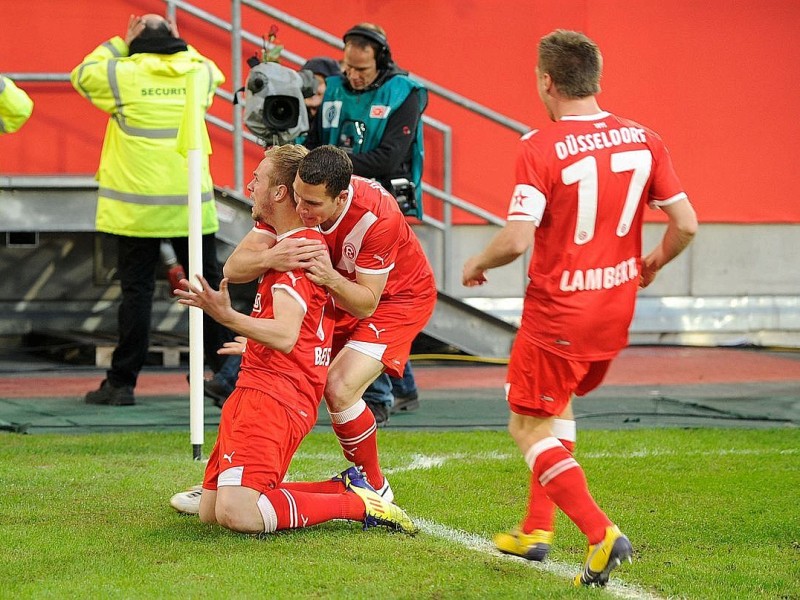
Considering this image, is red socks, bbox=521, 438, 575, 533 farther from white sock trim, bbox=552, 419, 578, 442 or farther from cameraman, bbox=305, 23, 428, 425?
cameraman, bbox=305, 23, 428, 425

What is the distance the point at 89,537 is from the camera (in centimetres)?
455

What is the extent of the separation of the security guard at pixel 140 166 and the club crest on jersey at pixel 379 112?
112cm

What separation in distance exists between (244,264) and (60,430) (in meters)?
2.75

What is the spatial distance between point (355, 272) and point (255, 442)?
2.87 ft

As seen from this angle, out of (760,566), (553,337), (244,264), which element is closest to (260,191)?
(244,264)

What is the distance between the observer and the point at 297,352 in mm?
4633

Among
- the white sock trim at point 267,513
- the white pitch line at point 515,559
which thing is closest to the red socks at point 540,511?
the white pitch line at point 515,559

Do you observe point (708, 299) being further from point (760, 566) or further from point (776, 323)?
point (760, 566)

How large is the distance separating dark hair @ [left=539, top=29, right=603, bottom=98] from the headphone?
3.00 metres

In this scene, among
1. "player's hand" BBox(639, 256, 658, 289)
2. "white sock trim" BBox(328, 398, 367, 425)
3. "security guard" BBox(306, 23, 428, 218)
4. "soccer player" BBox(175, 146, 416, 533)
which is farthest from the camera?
"security guard" BBox(306, 23, 428, 218)

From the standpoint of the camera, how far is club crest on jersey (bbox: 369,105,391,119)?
712cm

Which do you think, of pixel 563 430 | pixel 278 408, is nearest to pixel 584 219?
pixel 563 430

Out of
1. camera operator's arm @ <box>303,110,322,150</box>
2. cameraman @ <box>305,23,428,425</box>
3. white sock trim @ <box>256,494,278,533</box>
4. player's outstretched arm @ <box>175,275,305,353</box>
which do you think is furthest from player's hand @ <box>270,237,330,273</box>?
camera operator's arm @ <box>303,110,322,150</box>

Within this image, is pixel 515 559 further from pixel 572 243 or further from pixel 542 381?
pixel 572 243
